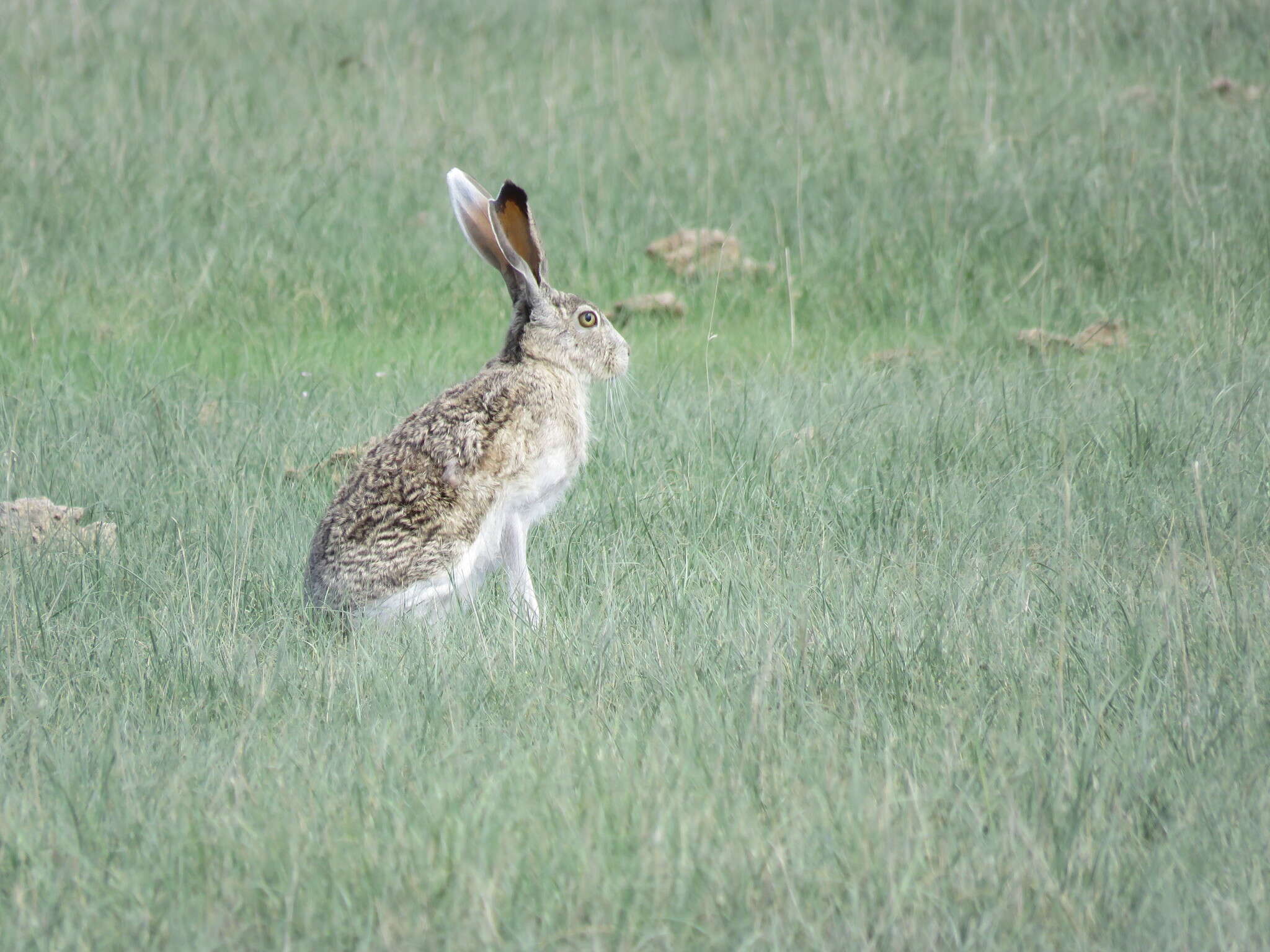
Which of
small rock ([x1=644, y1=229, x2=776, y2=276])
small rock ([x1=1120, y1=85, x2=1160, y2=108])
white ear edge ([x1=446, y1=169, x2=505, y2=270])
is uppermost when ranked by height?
small rock ([x1=1120, y1=85, x2=1160, y2=108])

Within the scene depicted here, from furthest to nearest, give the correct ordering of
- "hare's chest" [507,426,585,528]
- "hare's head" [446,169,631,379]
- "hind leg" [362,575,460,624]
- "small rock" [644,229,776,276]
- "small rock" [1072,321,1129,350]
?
"small rock" [644,229,776,276], "small rock" [1072,321,1129,350], "hare's head" [446,169,631,379], "hare's chest" [507,426,585,528], "hind leg" [362,575,460,624]

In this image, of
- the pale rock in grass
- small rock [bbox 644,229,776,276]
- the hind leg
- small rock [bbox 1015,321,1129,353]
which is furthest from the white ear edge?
the pale rock in grass

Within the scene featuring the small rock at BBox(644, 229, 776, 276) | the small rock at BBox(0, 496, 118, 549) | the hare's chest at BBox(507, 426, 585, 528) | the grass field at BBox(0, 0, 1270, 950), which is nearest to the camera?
the grass field at BBox(0, 0, 1270, 950)

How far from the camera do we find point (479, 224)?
16.1 feet

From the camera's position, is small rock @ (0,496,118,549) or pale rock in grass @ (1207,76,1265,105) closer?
small rock @ (0,496,118,549)

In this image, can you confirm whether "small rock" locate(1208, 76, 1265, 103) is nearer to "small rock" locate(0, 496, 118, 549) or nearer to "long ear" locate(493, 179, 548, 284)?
"long ear" locate(493, 179, 548, 284)

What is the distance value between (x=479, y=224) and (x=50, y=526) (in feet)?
6.10

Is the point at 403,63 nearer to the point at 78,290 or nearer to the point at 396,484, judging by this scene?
the point at 78,290

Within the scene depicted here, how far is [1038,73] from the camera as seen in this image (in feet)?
34.0

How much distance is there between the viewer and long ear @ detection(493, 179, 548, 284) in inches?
185

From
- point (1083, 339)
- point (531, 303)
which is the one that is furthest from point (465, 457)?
point (1083, 339)

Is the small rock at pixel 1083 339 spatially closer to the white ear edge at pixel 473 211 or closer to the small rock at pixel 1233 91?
the white ear edge at pixel 473 211

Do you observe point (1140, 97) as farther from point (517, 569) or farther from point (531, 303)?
point (517, 569)

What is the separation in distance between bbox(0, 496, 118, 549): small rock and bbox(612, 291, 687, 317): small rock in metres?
3.58
